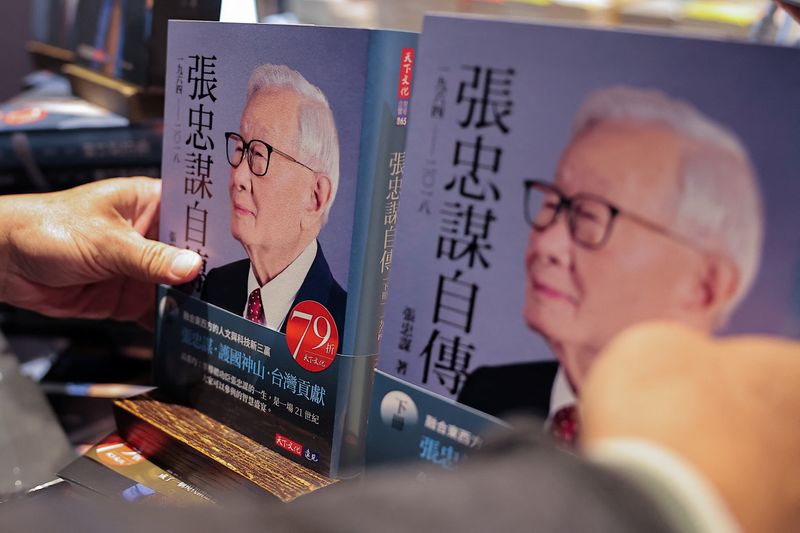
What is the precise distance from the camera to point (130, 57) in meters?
1.53

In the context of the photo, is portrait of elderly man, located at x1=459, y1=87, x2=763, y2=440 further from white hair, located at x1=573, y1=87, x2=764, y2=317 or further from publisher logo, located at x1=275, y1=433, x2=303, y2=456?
publisher logo, located at x1=275, y1=433, x2=303, y2=456

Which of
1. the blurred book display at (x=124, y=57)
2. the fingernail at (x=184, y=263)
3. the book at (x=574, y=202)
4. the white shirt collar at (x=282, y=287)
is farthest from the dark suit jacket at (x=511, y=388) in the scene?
the blurred book display at (x=124, y=57)

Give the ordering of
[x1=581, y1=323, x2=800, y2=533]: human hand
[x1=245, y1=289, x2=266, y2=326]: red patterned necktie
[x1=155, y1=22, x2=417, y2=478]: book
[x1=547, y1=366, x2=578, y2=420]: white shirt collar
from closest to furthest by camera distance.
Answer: [x1=581, y1=323, x2=800, y2=533]: human hand → [x1=547, y1=366, x2=578, y2=420]: white shirt collar → [x1=155, y1=22, x2=417, y2=478]: book → [x1=245, y1=289, x2=266, y2=326]: red patterned necktie

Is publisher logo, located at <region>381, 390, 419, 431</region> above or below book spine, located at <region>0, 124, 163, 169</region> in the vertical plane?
below

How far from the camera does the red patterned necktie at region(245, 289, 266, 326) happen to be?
0.73 m

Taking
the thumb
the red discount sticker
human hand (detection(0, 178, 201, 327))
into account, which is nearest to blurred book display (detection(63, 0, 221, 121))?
human hand (detection(0, 178, 201, 327))

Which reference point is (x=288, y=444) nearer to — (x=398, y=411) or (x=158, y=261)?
(x=398, y=411)

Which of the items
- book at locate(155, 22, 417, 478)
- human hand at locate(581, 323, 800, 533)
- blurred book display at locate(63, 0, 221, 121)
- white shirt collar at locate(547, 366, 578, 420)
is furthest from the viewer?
blurred book display at locate(63, 0, 221, 121)

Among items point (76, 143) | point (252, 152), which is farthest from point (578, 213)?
point (76, 143)

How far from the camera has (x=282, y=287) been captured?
2.33 ft

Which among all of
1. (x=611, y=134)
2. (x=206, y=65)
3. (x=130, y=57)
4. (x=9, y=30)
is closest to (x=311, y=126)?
(x=206, y=65)

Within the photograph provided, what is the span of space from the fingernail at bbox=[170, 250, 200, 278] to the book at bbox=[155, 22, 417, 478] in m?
0.01

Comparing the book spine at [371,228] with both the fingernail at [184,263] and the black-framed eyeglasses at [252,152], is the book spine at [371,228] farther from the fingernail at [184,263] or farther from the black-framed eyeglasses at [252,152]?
the fingernail at [184,263]

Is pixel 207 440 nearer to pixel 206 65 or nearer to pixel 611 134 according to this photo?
pixel 206 65
